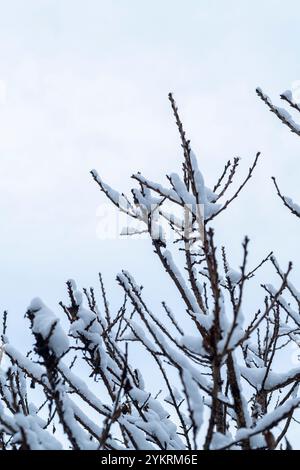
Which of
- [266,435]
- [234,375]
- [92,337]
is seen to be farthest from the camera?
[92,337]

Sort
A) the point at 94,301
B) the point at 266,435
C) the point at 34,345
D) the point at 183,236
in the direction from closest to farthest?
the point at 266,435
the point at 34,345
the point at 183,236
the point at 94,301

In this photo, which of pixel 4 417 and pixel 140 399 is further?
pixel 140 399

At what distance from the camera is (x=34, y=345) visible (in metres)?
1.83

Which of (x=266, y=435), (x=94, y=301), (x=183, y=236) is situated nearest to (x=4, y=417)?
(x=266, y=435)

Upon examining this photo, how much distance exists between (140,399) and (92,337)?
0.56 meters

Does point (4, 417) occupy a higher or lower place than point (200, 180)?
lower

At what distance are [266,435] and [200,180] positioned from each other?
1.50 m
